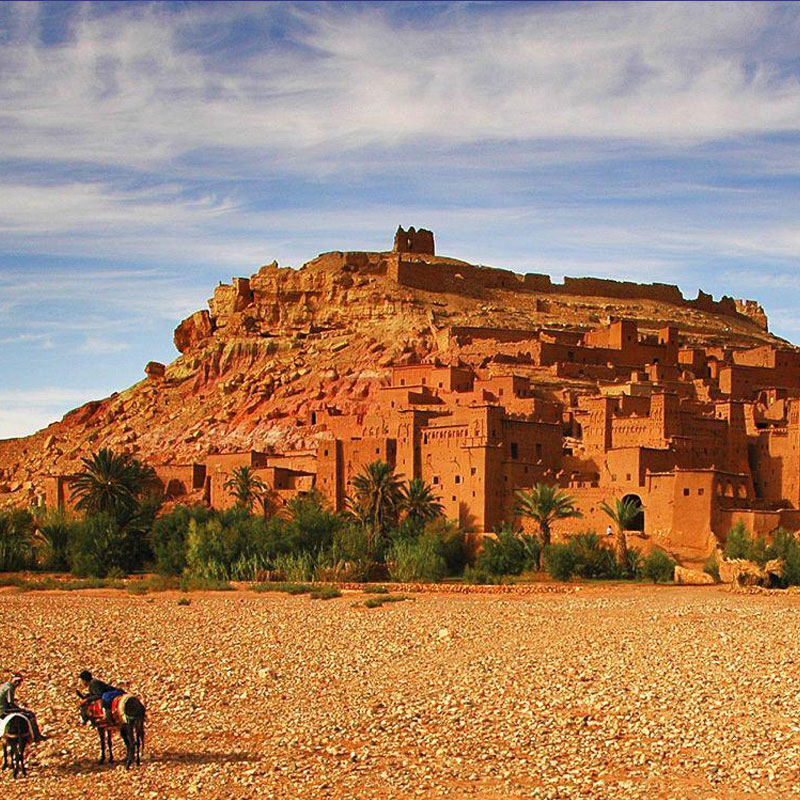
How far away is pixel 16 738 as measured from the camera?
588 inches

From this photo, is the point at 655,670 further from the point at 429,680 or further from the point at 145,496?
the point at 145,496

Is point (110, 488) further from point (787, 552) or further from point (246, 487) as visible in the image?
point (787, 552)

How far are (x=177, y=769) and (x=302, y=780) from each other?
1.60 meters

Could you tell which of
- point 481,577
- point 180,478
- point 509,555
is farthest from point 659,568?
point 180,478

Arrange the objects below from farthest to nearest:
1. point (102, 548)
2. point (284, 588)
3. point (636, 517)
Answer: point (102, 548) < point (636, 517) < point (284, 588)

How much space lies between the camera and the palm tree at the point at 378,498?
46812 mm

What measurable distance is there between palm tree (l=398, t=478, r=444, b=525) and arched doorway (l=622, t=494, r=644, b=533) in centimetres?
677

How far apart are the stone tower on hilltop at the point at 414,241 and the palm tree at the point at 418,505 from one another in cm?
4020

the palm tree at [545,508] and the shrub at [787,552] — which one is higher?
the palm tree at [545,508]

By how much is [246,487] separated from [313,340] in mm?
21248

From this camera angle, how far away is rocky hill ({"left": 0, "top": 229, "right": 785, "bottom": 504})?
64.2 meters

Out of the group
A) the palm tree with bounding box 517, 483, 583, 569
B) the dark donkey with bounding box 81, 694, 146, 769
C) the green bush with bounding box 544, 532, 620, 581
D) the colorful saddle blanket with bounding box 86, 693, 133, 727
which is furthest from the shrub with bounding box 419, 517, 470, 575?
the colorful saddle blanket with bounding box 86, 693, 133, 727

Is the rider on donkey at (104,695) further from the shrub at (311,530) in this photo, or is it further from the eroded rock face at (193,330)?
the eroded rock face at (193,330)

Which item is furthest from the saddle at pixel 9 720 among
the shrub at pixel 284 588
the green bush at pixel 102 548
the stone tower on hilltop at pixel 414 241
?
the stone tower on hilltop at pixel 414 241
